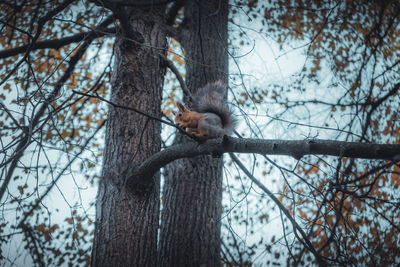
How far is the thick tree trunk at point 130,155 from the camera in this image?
2.37 metres

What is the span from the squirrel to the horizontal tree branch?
359 mm

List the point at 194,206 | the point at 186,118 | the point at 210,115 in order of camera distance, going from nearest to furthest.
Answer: the point at 210,115 < the point at 186,118 < the point at 194,206

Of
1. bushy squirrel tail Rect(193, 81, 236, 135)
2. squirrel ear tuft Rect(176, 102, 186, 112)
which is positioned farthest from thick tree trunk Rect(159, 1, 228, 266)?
squirrel ear tuft Rect(176, 102, 186, 112)

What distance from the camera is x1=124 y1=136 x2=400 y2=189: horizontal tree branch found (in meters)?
1.70

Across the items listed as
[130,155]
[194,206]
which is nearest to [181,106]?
[130,155]

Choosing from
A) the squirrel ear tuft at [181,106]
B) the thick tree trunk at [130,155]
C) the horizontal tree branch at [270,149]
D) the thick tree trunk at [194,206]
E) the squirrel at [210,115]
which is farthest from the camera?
the thick tree trunk at [194,206]

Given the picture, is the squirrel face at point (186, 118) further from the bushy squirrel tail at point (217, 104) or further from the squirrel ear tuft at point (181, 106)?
the bushy squirrel tail at point (217, 104)

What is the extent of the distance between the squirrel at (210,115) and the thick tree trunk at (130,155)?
374mm

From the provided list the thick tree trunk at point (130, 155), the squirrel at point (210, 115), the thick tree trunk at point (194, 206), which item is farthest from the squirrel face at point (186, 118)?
the thick tree trunk at point (194, 206)

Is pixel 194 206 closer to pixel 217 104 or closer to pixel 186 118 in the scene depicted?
pixel 186 118

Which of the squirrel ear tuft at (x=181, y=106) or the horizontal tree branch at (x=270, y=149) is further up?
the squirrel ear tuft at (x=181, y=106)

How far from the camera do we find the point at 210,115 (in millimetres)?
2572

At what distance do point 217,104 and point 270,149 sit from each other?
0.85 metres

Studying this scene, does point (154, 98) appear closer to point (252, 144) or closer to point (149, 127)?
point (149, 127)
